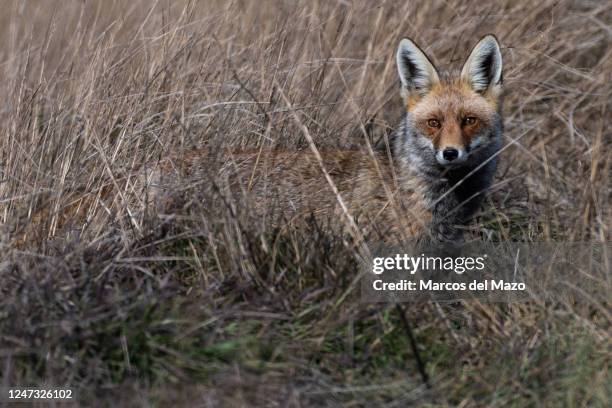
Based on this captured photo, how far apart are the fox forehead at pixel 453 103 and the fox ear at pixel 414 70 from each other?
2.1 inches

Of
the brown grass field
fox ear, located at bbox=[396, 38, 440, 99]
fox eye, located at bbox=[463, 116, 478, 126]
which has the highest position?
fox ear, located at bbox=[396, 38, 440, 99]

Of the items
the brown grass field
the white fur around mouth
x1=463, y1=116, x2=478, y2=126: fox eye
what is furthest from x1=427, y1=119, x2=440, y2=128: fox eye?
the brown grass field

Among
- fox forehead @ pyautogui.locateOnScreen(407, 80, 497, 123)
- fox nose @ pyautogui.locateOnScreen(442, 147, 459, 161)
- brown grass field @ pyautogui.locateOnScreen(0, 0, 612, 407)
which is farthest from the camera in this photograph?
fox forehead @ pyautogui.locateOnScreen(407, 80, 497, 123)

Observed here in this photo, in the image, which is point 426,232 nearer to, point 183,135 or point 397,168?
point 397,168

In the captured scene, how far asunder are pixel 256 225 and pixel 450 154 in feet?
4.18

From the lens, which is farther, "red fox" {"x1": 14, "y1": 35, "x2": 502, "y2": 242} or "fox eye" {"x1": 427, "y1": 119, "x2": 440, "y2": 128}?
"fox eye" {"x1": 427, "y1": 119, "x2": 440, "y2": 128}

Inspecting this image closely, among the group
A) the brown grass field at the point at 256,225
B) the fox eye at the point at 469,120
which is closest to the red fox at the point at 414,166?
the fox eye at the point at 469,120

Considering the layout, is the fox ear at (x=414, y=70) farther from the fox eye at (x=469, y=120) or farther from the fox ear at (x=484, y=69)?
the fox eye at (x=469, y=120)

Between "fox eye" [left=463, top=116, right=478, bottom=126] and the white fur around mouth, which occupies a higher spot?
"fox eye" [left=463, top=116, right=478, bottom=126]

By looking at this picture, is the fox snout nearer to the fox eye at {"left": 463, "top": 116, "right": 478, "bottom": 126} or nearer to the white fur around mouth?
the white fur around mouth

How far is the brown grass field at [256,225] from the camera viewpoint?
3855mm

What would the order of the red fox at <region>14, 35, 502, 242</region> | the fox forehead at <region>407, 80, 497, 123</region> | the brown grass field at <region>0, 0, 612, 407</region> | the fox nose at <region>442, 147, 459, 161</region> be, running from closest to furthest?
the brown grass field at <region>0, 0, 612, 407</region>, the fox nose at <region>442, 147, 459, 161</region>, the red fox at <region>14, 35, 502, 242</region>, the fox forehead at <region>407, 80, 497, 123</region>

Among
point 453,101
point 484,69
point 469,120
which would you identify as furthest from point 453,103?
point 484,69

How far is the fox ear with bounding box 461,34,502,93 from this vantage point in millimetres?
5446
